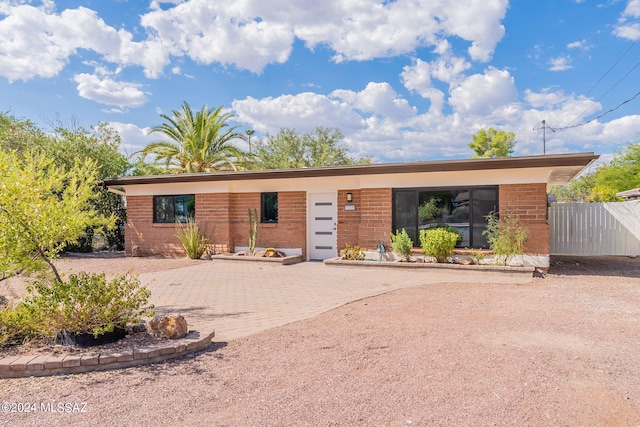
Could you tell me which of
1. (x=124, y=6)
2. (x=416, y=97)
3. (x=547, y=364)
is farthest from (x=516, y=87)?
(x=547, y=364)

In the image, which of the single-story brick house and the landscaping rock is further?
the single-story brick house

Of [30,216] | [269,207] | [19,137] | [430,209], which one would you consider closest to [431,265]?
[430,209]

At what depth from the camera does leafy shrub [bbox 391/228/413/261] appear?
1035cm

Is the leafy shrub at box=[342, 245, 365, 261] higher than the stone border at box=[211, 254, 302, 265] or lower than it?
higher

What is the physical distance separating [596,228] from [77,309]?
44.7 ft

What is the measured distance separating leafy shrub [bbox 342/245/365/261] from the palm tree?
11941 mm

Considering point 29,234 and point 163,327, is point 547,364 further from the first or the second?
point 29,234

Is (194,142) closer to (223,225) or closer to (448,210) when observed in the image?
(223,225)

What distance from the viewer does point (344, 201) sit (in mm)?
12047

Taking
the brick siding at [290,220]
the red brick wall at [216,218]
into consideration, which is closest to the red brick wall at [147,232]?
the brick siding at [290,220]

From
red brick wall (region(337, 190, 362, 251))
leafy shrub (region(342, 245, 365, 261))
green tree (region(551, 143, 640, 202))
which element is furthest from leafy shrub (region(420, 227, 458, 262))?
green tree (region(551, 143, 640, 202))

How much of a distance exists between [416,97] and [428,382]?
30751 mm

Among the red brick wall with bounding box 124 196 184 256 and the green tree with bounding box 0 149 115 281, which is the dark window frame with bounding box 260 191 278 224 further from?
the green tree with bounding box 0 149 115 281

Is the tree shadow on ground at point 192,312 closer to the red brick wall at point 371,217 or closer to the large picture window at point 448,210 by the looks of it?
the red brick wall at point 371,217
